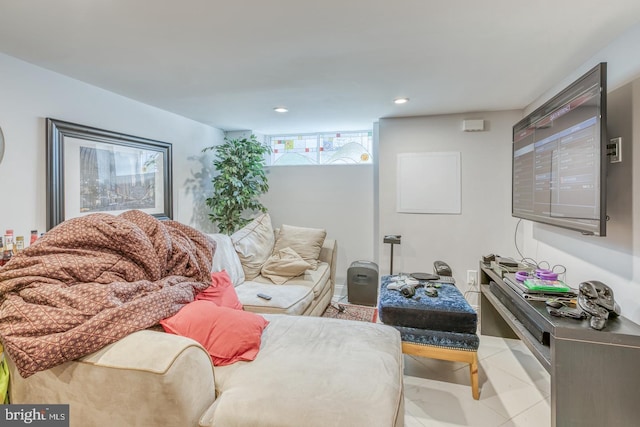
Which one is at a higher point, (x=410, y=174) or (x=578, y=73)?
(x=578, y=73)

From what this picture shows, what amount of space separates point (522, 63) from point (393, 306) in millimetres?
1873

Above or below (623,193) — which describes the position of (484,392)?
below

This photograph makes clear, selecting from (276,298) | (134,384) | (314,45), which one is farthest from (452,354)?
(314,45)

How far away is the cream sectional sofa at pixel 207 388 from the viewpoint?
1099mm

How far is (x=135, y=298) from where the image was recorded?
55.7 inches

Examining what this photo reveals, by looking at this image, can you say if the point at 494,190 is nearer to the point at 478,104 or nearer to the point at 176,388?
the point at 478,104

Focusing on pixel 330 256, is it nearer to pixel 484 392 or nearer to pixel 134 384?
pixel 484 392

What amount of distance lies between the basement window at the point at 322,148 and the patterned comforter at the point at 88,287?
9.41ft

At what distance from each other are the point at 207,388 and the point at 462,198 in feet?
10.1

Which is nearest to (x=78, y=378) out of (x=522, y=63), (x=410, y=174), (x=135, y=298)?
(x=135, y=298)

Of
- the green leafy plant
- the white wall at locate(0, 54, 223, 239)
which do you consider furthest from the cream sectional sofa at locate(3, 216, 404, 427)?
the green leafy plant

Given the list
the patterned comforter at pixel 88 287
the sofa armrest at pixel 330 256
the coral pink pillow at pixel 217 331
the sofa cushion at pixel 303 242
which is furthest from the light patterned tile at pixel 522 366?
the patterned comforter at pixel 88 287

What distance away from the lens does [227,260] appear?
264 cm

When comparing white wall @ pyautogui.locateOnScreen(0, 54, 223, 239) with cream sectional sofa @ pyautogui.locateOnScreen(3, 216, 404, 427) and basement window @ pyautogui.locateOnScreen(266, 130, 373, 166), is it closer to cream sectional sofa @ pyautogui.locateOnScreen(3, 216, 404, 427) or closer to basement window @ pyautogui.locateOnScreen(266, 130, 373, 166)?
cream sectional sofa @ pyautogui.locateOnScreen(3, 216, 404, 427)
